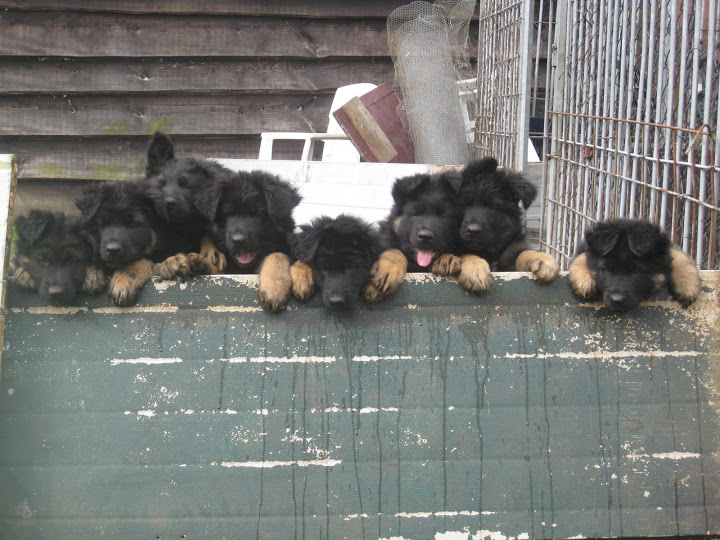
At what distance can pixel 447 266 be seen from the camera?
129 inches

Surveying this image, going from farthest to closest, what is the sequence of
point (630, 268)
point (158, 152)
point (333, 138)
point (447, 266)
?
point (333, 138) → point (158, 152) → point (447, 266) → point (630, 268)

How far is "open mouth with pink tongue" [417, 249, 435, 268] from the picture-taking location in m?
3.58

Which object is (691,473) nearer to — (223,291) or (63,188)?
(223,291)

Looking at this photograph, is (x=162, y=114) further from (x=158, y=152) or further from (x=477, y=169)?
(x=477, y=169)

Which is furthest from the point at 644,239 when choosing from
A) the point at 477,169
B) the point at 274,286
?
the point at 274,286

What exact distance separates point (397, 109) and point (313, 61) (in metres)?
1.34

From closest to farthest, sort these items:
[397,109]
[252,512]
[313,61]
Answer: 1. [252,512]
2. [397,109]
3. [313,61]

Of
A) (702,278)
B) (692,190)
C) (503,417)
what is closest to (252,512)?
(503,417)

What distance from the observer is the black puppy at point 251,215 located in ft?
11.5

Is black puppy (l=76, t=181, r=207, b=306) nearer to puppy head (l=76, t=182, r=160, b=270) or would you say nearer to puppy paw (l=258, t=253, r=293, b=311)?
puppy head (l=76, t=182, r=160, b=270)

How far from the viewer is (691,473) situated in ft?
10.3

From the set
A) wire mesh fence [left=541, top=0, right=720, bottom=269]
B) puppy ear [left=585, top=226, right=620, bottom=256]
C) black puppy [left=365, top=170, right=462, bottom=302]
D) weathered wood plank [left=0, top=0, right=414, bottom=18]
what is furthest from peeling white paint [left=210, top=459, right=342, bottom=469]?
weathered wood plank [left=0, top=0, right=414, bottom=18]

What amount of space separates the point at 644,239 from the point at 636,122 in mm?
1056

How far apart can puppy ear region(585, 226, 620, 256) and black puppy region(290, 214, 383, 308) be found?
1.00m
